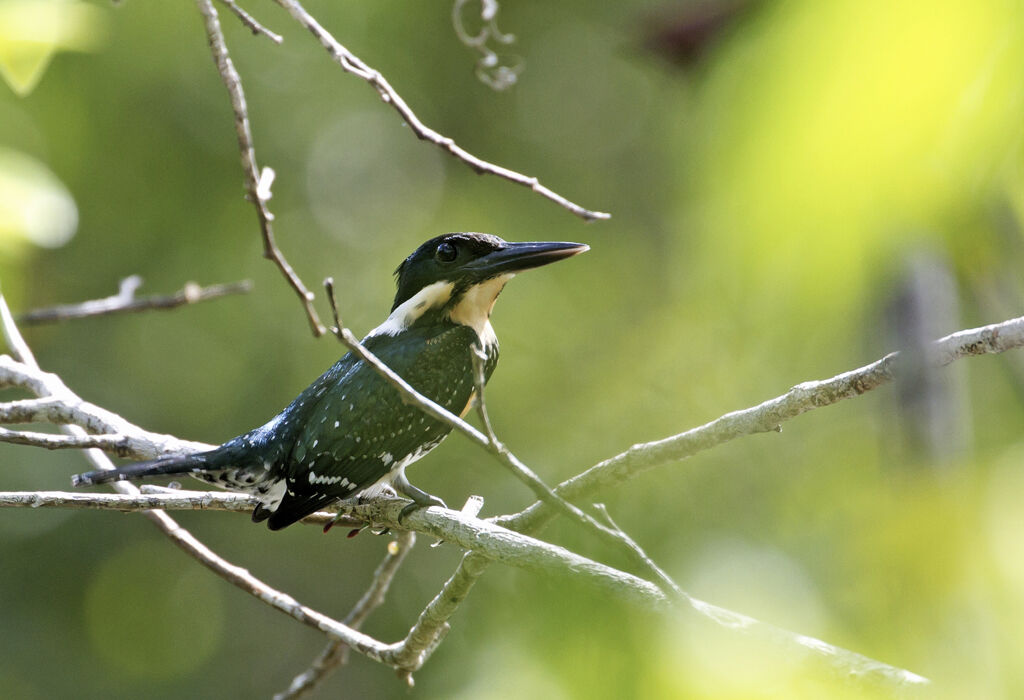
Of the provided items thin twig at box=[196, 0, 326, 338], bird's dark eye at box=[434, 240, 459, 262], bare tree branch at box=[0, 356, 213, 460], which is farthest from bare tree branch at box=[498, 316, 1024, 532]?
bird's dark eye at box=[434, 240, 459, 262]

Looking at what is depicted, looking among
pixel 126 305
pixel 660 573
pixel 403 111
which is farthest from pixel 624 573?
pixel 126 305

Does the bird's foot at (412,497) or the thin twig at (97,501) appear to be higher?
the bird's foot at (412,497)

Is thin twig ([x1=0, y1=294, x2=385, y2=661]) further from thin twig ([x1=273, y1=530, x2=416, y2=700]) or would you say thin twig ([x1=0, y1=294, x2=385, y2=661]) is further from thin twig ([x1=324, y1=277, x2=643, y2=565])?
thin twig ([x1=324, y1=277, x2=643, y2=565])

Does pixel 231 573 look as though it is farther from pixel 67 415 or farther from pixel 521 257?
pixel 521 257

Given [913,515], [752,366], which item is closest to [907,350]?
[913,515]

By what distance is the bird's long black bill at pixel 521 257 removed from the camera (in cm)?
303

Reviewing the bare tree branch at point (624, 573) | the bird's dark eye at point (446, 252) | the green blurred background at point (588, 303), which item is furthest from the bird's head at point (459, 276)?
the bare tree branch at point (624, 573)

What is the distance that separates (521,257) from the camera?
3.18m

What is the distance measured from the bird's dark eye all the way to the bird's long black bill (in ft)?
0.25

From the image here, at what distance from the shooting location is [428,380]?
126 inches

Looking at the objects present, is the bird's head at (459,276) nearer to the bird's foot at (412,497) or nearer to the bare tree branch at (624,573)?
the bird's foot at (412,497)

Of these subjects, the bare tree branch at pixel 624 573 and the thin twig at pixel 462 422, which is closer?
the bare tree branch at pixel 624 573

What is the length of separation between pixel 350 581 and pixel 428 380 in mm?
5145

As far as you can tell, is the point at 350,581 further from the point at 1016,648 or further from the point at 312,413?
the point at 1016,648
